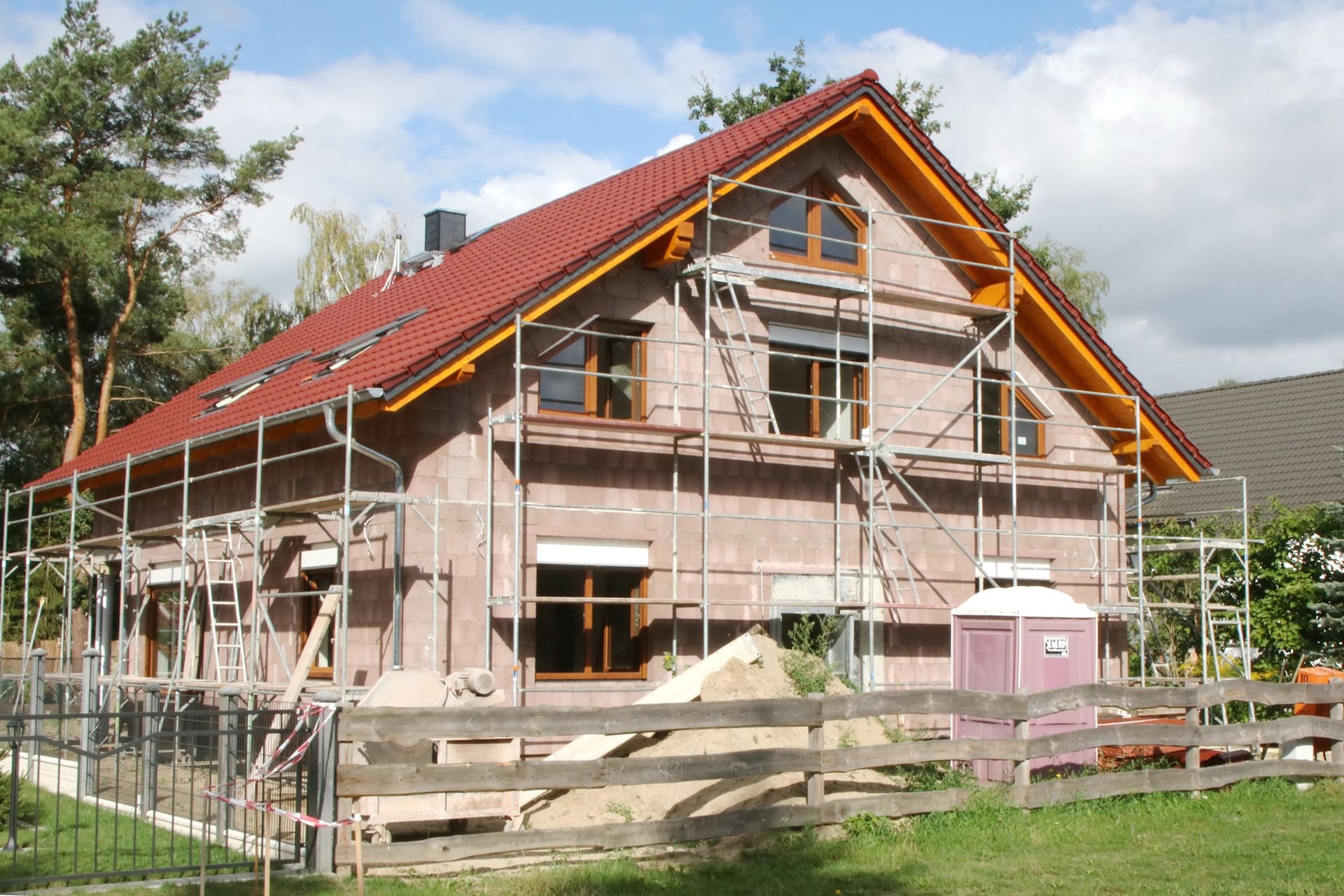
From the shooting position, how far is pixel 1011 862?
9.96 metres

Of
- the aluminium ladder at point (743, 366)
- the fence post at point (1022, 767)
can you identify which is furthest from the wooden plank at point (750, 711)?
the aluminium ladder at point (743, 366)

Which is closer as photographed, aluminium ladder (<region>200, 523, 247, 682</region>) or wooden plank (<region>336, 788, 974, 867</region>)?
wooden plank (<region>336, 788, 974, 867</region>)

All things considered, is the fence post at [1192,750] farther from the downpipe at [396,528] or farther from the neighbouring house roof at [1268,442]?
the neighbouring house roof at [1268,442]

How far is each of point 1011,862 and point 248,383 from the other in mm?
13423

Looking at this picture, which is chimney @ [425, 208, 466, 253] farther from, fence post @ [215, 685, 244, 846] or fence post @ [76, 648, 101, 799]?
fence post @ [215, 685, 244, 846]

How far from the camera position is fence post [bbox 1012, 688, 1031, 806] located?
Result: 1154cm

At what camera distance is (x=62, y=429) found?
36438mm

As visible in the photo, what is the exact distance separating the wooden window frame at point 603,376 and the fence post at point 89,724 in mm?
5586

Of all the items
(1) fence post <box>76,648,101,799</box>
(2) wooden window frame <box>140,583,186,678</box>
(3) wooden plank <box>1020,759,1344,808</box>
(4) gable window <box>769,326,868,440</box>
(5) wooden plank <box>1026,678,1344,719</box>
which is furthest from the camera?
(2) wooden window frame <box>140,583,186,678</box>

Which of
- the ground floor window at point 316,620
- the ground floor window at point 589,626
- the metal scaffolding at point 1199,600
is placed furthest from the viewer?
the metal scaffolding at point 1199,600

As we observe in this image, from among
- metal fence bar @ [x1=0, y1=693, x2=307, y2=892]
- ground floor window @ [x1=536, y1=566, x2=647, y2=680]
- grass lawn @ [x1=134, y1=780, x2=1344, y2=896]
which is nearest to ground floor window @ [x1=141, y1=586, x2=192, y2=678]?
metal fence bar @ [x1=0, y1=693, x2=307, y2=892]

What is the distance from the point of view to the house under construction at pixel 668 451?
49.3ft

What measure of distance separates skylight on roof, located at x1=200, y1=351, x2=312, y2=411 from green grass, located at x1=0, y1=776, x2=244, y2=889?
7.08 m

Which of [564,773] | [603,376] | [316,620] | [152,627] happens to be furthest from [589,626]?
[152,627]
